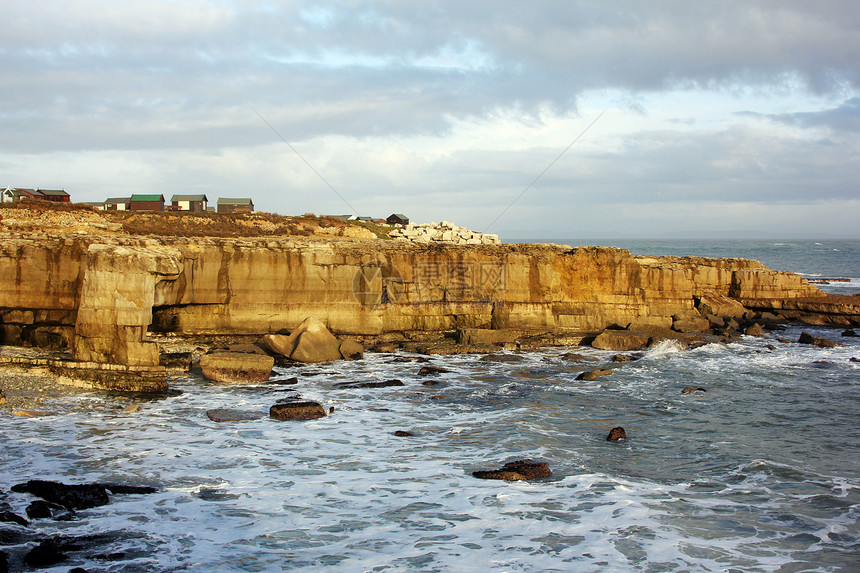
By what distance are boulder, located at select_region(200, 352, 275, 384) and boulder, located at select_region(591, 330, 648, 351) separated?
12.1 metres

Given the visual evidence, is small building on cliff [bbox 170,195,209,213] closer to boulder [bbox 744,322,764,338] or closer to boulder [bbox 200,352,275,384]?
boulder [bbox 200,352,275,384]

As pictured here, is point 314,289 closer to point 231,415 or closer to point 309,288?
point 309,288

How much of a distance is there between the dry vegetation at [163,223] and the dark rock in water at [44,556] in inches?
775

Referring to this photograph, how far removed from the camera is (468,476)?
10.2 meters

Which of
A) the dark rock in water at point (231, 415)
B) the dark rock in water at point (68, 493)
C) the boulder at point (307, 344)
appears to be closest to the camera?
the dark rock in water at point (68, 493)

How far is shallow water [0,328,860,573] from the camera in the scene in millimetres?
7789

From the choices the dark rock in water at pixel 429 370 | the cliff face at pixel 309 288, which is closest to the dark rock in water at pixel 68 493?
the cliff face at pixel 309 288

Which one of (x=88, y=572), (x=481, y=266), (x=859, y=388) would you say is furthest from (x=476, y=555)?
(x=481, y=266)

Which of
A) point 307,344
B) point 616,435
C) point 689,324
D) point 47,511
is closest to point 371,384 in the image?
point 307,344

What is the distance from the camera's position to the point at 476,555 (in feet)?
25.2

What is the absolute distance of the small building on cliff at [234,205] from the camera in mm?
47216

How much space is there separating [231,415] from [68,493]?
15.2 feet

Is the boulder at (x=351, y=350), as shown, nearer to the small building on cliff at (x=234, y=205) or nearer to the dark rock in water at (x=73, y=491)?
the dark rock in water at (x=73, y=491)

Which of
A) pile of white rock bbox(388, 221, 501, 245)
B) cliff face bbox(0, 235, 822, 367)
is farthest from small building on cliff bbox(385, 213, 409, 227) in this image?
cliff face bbox(0, 235, 822, 367)
